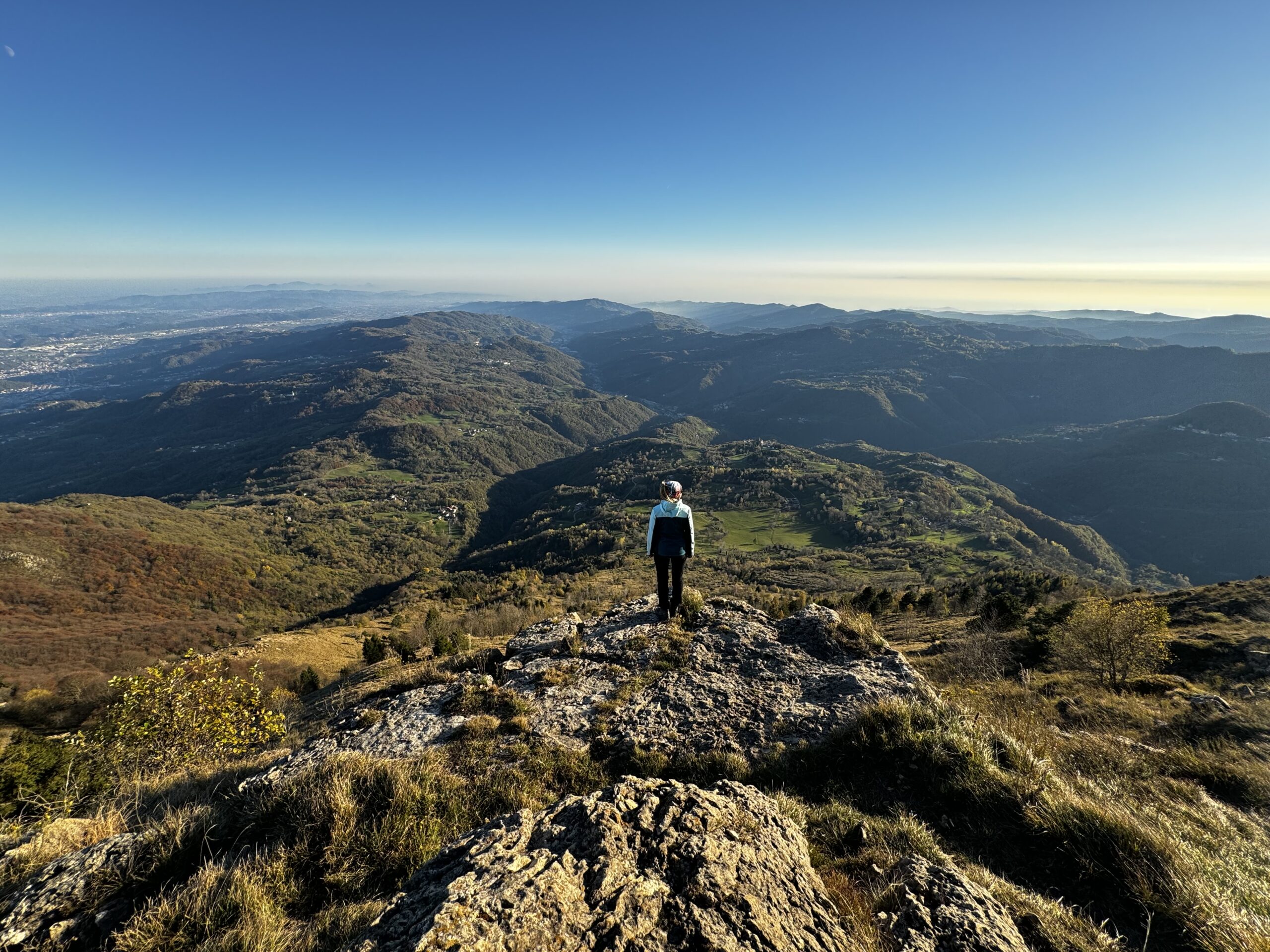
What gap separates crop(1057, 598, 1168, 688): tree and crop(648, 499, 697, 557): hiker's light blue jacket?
11.2m

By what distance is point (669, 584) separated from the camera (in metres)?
12.1

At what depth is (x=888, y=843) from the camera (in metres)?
4.59

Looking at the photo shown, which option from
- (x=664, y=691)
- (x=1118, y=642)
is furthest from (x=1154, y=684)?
(x=664, y=691)

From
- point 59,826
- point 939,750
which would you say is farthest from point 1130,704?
point 59,826

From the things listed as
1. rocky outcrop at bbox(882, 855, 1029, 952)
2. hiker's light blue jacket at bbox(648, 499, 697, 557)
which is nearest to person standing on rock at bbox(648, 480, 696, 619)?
hiker's light blue jacket at bbox(648, 499, 697, 557)

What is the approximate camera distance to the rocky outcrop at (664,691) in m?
7.40

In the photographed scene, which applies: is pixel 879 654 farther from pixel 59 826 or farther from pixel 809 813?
pixel 59 826

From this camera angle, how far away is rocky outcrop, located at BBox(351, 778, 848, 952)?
9.81ft

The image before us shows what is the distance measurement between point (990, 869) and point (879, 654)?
620 centimetres

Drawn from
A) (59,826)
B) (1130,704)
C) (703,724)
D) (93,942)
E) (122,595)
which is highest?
(93,942)

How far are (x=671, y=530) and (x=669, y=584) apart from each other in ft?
8.39

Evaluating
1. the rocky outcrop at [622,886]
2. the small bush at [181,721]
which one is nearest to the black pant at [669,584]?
the rocky outcrop at [622,886]

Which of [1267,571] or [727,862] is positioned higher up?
[727,862]

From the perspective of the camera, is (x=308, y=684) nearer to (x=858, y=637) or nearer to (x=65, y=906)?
(x=65, y=906)
